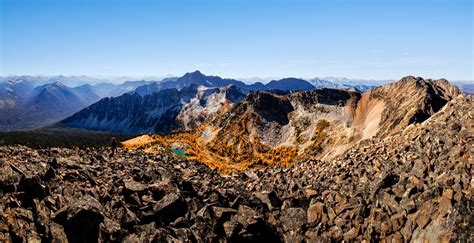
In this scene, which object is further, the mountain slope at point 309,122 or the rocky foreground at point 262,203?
the mountain slope at point 309,122

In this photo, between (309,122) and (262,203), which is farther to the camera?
(309,122)

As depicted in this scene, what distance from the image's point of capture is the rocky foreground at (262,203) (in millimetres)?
43531

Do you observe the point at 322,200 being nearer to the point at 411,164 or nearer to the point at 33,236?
the point at 411,164

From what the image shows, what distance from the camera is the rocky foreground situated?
43531 mm

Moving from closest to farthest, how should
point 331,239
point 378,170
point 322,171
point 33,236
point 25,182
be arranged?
1. point 33,236
2. point 25,182
3. point 331,239
4. point 378,170
5. point 322,171

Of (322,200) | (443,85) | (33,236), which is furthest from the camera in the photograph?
(443,85)

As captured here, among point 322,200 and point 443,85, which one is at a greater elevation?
point 443,85

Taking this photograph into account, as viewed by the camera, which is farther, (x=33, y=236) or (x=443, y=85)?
(x=443, y=85)

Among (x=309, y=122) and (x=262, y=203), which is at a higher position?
(x=309, y=122)

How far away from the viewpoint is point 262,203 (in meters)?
59.3

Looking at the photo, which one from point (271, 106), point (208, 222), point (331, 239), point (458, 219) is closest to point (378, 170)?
point (331, 239)

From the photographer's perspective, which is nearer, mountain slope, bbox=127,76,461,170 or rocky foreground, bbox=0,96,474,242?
rocky foreground, bbox=0,96,474,242

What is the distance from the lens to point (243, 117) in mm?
160875

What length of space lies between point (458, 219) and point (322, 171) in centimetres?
3709
